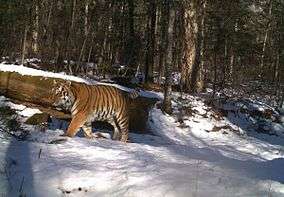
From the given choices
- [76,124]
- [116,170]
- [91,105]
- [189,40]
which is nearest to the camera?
[116,170]

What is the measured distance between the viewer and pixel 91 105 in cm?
1096

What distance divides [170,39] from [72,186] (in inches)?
440

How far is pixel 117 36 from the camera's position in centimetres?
2877

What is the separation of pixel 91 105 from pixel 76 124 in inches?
25.7

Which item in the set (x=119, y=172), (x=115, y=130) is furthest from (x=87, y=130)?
(x=119, y=172)

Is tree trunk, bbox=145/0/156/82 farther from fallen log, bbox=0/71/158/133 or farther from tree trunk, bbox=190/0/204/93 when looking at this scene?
fallen log, bbox=0/71/158/133

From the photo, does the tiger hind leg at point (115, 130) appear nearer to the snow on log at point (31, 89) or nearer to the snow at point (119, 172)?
the snow on log at point (31, 89)

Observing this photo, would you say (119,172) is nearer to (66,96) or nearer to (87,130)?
(66,96)

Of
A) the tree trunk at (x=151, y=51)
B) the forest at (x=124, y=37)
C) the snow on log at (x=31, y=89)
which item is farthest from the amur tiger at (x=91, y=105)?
the tree trunk at (x=151, y=51)

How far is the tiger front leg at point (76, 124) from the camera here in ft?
34.0

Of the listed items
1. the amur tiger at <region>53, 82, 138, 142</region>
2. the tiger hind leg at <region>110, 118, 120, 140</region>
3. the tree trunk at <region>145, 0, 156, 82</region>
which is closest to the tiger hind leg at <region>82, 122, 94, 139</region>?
the amur tiger at <region>53, 82, 138, 142</region>

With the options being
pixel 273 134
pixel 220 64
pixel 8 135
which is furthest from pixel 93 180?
pixel 220 64

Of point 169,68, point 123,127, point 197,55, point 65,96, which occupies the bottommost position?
point 123,127

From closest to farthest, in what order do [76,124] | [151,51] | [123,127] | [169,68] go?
[76,124], [123,127], [169,68], [151,51]
